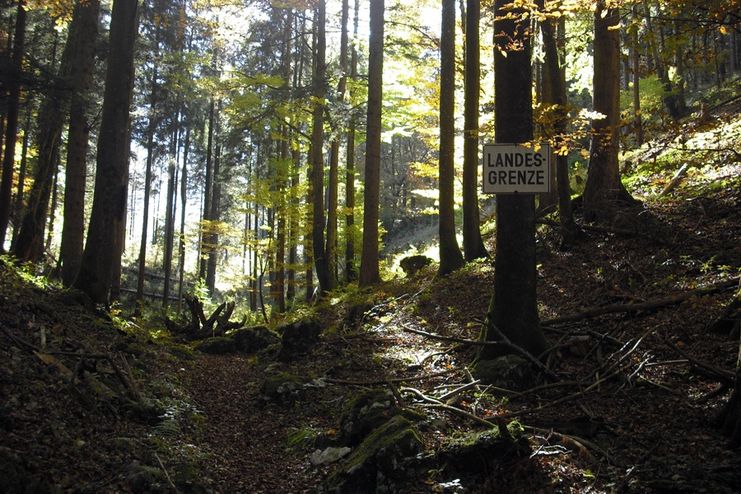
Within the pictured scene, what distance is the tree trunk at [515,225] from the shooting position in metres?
6.47

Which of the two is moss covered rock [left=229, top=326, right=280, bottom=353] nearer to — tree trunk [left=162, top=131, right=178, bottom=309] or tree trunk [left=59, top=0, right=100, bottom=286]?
tree trunk [left=59, top=0, right=100, bottom=286]

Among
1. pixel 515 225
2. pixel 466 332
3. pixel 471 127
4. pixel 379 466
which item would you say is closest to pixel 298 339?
pixel 466 332

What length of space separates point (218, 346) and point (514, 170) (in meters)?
8.42

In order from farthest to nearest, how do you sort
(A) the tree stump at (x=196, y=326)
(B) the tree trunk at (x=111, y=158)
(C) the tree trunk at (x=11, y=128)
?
1. (A) the tree stump at (x=196, y=326)
2. (C) the tree trunk at (x=11, y=128)
3. (B) the tree trunk at (x=111, y=158)

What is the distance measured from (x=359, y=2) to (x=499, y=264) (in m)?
17.7

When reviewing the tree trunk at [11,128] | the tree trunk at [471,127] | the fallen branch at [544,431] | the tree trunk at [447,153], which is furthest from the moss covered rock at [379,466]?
the tree trunk at [11,128]

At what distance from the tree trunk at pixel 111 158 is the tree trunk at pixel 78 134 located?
245 centimetres

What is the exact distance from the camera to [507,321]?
6.67m

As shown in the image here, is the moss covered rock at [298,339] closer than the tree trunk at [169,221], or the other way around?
the moss covered rock at [298,339]

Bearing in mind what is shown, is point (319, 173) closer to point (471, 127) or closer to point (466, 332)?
point (471, 127)

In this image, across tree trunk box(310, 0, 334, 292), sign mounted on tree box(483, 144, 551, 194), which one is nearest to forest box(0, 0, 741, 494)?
sign mounted on tree box(483, 144, 551, 194)

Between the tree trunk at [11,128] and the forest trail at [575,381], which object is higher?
the tree trunk at [11,128]

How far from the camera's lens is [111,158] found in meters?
10.0

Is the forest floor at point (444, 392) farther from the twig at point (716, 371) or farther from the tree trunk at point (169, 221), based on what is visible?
the tree trunk at point (169, 221)
